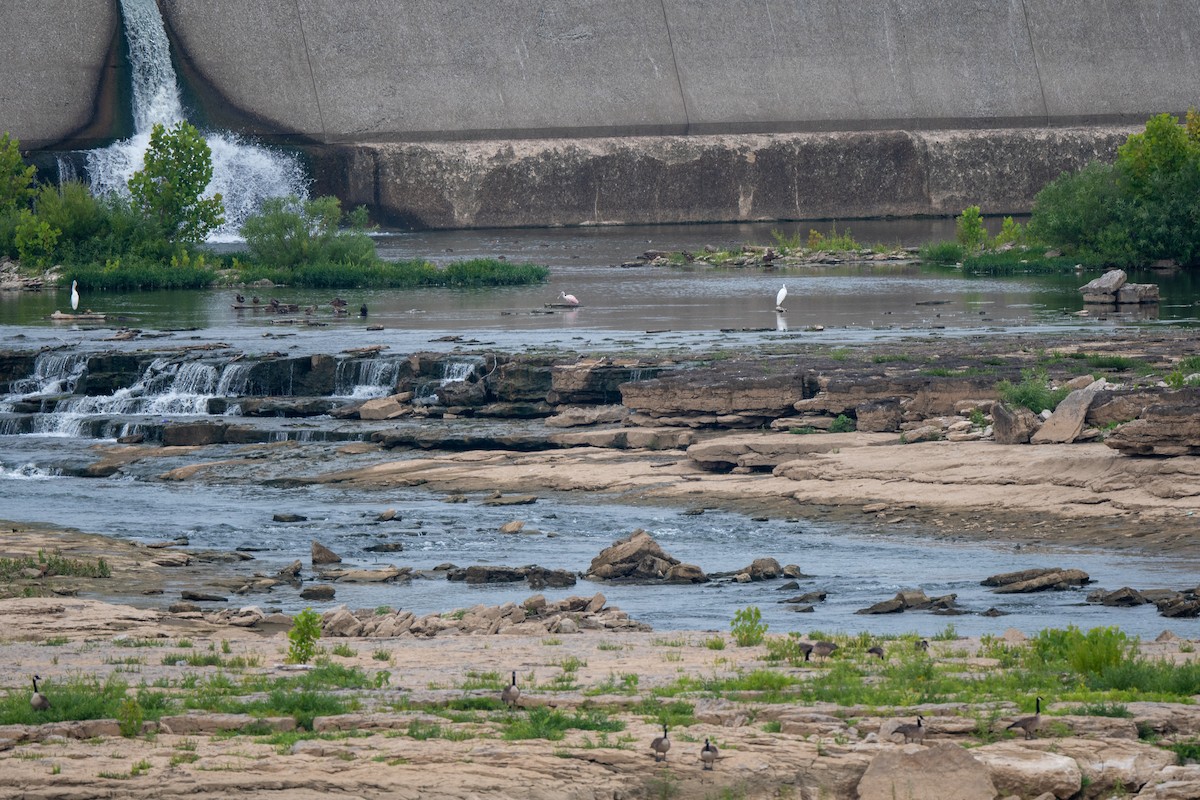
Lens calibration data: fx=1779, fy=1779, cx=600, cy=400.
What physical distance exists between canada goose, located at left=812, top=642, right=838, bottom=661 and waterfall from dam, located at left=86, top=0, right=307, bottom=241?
5083 centimetres

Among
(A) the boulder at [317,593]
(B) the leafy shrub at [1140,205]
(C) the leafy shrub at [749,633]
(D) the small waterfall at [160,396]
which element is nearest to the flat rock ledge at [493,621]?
(C) the leafy shrub at [749,633]

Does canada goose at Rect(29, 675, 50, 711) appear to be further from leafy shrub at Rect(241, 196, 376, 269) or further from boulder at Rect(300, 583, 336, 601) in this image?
leafy shrub at Rect(241, 196, 376, 269)

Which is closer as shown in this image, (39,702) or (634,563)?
(39,702)

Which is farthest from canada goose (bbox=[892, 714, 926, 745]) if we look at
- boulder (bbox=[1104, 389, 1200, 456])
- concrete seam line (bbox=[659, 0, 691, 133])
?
concrete seam line (bbox=[659, 0, 691, 133])

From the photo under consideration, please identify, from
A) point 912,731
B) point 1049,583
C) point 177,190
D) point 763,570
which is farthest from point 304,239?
point 912,731

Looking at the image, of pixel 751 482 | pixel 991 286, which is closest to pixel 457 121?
pixel 991 286

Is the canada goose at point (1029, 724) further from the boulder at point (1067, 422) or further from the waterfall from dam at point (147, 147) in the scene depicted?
the waterfall from dam at point (147, 147)

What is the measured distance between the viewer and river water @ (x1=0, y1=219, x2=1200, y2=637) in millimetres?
15297

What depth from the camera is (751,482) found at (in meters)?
Answer: 20.4

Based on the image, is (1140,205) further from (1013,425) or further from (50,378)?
(50,378)

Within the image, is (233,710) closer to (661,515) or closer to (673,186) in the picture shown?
(661,515)

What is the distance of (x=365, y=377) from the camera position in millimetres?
27844

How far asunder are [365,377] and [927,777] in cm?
2011

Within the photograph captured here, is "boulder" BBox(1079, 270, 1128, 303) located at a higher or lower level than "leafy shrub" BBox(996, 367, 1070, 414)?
higher
